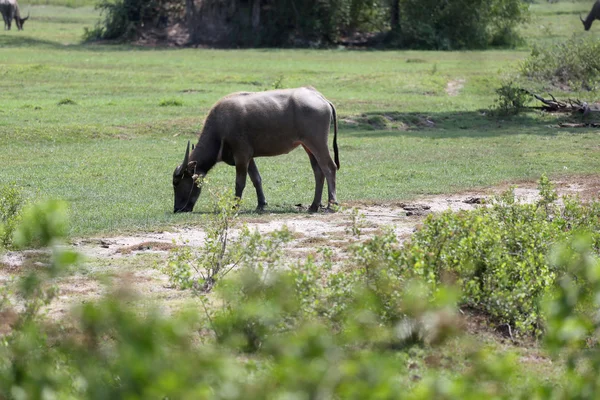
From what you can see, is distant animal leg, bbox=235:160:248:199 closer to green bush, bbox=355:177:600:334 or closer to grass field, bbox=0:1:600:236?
grass field, bbox=0:1:600:236

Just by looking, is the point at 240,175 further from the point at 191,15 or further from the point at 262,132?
the point at 191,15

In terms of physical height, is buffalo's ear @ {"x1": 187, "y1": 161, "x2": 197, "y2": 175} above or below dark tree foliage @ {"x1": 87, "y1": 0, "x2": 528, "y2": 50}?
above

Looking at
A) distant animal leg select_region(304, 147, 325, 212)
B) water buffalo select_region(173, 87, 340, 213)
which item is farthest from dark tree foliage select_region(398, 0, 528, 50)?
water buffalo select_region(173, 87, 340, 213)

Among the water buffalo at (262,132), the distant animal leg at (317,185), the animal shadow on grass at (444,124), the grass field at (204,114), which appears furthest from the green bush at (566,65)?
the water buffalo at (262,132)

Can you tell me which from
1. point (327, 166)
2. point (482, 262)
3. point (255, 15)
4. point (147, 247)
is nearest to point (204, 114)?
point (327, 166)

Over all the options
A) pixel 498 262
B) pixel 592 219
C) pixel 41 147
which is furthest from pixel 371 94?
pixel 498 262

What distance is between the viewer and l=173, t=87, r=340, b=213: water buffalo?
41.4 feet

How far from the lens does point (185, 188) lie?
1271cm

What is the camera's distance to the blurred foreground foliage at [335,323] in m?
3.14

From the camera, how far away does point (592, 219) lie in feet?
32.2

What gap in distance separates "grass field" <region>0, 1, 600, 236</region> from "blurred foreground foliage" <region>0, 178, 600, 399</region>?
4284mm

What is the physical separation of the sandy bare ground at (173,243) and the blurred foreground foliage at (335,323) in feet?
1.70

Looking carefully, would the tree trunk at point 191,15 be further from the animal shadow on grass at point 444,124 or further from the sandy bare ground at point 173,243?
the sandy bare ground at point 173,243

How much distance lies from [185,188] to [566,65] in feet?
60.5
